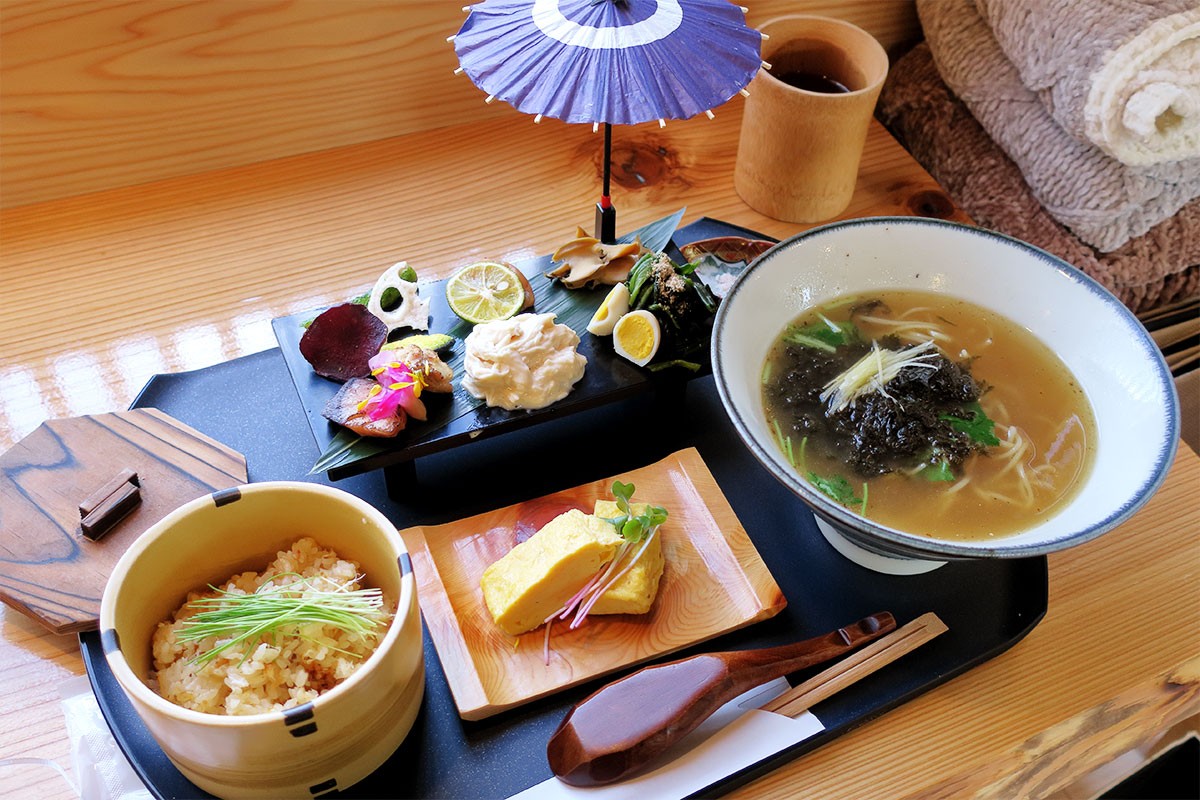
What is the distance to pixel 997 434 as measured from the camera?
1.16 m

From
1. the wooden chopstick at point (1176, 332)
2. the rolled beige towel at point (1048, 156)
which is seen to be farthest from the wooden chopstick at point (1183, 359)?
the rolled beige towel at point (1048, 156)

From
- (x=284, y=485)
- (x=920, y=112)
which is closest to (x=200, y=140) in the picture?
(x=284, y=485)

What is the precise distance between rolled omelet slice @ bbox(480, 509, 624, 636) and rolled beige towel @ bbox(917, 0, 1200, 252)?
3.25 ft

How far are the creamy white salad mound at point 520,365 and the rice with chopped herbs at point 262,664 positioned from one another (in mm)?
302

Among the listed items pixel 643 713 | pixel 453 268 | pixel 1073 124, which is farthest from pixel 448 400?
pixel 1073 124

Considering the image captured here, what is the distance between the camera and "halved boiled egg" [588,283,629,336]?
4.03ft

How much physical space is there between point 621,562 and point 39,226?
1082mm

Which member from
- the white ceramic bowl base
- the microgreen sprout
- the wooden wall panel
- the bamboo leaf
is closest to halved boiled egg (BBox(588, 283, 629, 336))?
the bamboo leaf

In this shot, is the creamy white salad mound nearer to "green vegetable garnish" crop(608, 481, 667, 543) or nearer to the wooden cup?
"green vegetable garnish" crop(608, 481, 667, 543)

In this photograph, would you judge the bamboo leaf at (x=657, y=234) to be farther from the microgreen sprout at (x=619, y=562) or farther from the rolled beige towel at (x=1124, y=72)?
the rolled beige towel at (x=1124, y=72)

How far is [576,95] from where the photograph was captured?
1.11 m

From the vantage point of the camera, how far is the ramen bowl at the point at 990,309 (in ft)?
3.08

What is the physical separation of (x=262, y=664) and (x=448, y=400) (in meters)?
0.40

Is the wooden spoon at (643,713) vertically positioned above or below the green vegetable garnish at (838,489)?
below
